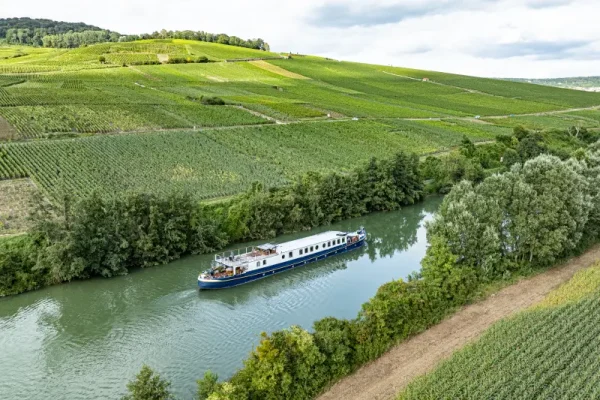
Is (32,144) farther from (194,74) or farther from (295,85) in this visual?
(295,85)

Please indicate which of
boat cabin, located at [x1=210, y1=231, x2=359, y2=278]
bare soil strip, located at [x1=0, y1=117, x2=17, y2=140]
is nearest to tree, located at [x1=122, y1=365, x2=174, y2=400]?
boat cabin, located at [x1=210, y1=231, x2=359, y2=278]

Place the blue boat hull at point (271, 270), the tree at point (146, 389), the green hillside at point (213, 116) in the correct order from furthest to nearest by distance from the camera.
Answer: the green hillside at point (213, 116), the blue boat hull at point (271, 270), the tree at point (146, 389)

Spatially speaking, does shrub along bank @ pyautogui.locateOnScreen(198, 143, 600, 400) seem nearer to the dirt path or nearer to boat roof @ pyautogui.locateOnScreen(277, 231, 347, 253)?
the dirt path

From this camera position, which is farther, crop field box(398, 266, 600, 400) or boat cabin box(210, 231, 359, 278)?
boat cabin box(210, 231, 359, 278)

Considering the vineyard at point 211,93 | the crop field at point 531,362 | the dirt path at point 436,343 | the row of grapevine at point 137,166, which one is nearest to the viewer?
the crop field at point 531,362

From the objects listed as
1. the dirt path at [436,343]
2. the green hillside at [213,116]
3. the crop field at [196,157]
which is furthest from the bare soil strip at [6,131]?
the dirt path at [436,343]

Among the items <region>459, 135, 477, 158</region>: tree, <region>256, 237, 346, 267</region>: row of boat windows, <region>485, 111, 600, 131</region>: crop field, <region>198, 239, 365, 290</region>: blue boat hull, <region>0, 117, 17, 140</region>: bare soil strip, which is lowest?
<region>198, 239, 365, 290</region>: blue boat hull

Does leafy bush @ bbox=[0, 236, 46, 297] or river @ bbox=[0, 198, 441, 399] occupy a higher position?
leafy bush @ bbox=[0, 236, 46, 297]

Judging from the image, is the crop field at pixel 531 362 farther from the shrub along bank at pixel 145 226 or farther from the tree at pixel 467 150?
the tree at pixel 467 150

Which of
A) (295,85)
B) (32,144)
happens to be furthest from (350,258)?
(295,85)
